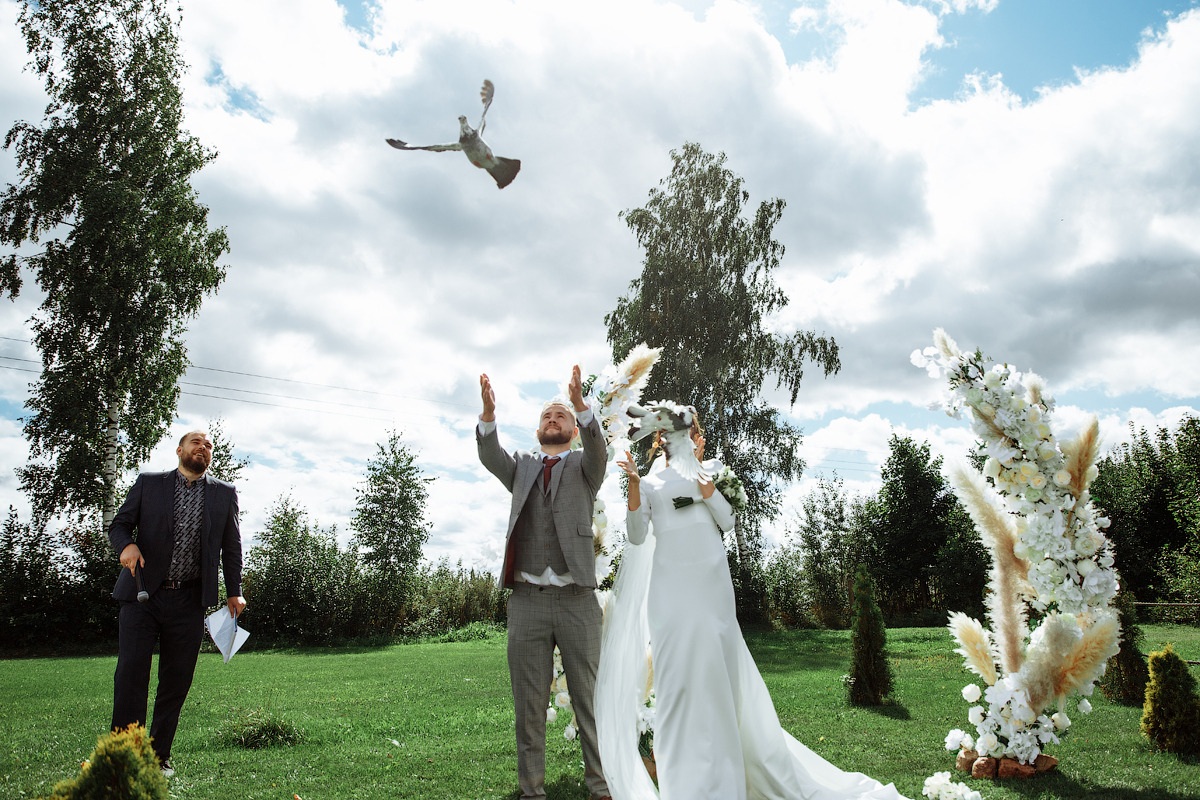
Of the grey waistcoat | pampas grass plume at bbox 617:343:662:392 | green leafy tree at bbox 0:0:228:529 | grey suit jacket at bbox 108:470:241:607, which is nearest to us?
the grey waistcoat

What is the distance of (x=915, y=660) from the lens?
1366 centimetres

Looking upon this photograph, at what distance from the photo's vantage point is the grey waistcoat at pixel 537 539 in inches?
188

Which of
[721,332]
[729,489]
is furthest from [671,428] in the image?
[721,332]

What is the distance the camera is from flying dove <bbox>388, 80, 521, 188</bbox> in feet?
13.1

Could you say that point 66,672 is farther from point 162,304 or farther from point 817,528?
point 817,528

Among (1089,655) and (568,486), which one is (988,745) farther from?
(568,486)

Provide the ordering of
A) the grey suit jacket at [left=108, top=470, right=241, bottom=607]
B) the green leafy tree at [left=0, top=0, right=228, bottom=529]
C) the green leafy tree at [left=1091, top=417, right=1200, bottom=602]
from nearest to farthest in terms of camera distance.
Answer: the grey suit jacket at [left=108, top=470, right=241, bottom=607], the green leafy tree at [left=0, top=0, right=228, bottom=529], the green leafy tree at [left=1091, top=417, right=1200, bottom=602]

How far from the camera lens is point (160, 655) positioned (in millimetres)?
4848

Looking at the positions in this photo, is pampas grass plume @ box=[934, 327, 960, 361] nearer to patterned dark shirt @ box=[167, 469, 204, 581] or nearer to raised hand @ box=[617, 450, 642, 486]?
raised hand @ box=[617, 450, 642, 486]

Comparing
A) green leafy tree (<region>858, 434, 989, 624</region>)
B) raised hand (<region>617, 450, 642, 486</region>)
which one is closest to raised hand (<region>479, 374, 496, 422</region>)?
raised hand (<region>617, 450, 642, 486</region>)

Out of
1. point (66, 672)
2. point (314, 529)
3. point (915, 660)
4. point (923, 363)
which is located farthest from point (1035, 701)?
point (314, 529)

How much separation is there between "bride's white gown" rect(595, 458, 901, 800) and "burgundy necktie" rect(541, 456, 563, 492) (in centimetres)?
67

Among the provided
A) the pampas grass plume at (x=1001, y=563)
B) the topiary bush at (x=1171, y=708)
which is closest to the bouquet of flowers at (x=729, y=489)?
the pampas grass plume at (x=1001, y=563)

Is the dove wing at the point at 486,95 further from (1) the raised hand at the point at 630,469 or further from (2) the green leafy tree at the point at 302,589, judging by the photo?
(2) the green leafy tree at the point at 302,589
